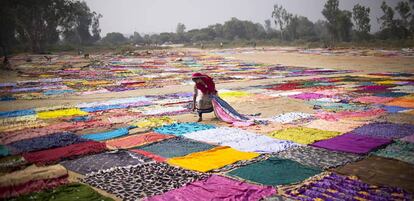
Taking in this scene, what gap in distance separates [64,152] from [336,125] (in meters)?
6.60

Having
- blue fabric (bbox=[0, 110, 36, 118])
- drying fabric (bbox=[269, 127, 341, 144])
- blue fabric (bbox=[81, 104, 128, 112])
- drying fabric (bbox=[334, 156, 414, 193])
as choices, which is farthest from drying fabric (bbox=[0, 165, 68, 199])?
blue fabric (bbox=[81, 104, 128, 112])

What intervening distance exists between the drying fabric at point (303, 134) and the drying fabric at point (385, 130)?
0.71 m

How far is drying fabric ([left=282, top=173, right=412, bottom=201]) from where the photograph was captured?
485cm

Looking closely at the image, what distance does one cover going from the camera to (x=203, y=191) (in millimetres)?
5223

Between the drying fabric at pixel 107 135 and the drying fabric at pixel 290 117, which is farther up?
the drying fabric at pixel 107 135

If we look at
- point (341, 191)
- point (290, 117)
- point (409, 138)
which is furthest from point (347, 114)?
point (341, 191)

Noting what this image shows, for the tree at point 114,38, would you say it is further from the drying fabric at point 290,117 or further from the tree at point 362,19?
the drying fabric at point 290,117

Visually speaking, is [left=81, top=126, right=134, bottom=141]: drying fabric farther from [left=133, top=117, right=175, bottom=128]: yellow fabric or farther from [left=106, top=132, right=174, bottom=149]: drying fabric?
[left=133, top=117, right=175, bottom=128]: yellow fabric

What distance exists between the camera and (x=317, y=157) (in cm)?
665

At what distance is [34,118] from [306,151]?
8379 mm

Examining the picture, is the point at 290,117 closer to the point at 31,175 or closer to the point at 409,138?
the point at 409,138

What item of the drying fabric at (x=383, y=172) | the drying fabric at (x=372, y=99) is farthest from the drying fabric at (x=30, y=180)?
the drying fabric at (x=372, y=99)

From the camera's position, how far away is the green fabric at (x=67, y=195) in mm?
4973

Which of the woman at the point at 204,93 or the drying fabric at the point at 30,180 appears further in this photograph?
the woman at the point at 204,93
